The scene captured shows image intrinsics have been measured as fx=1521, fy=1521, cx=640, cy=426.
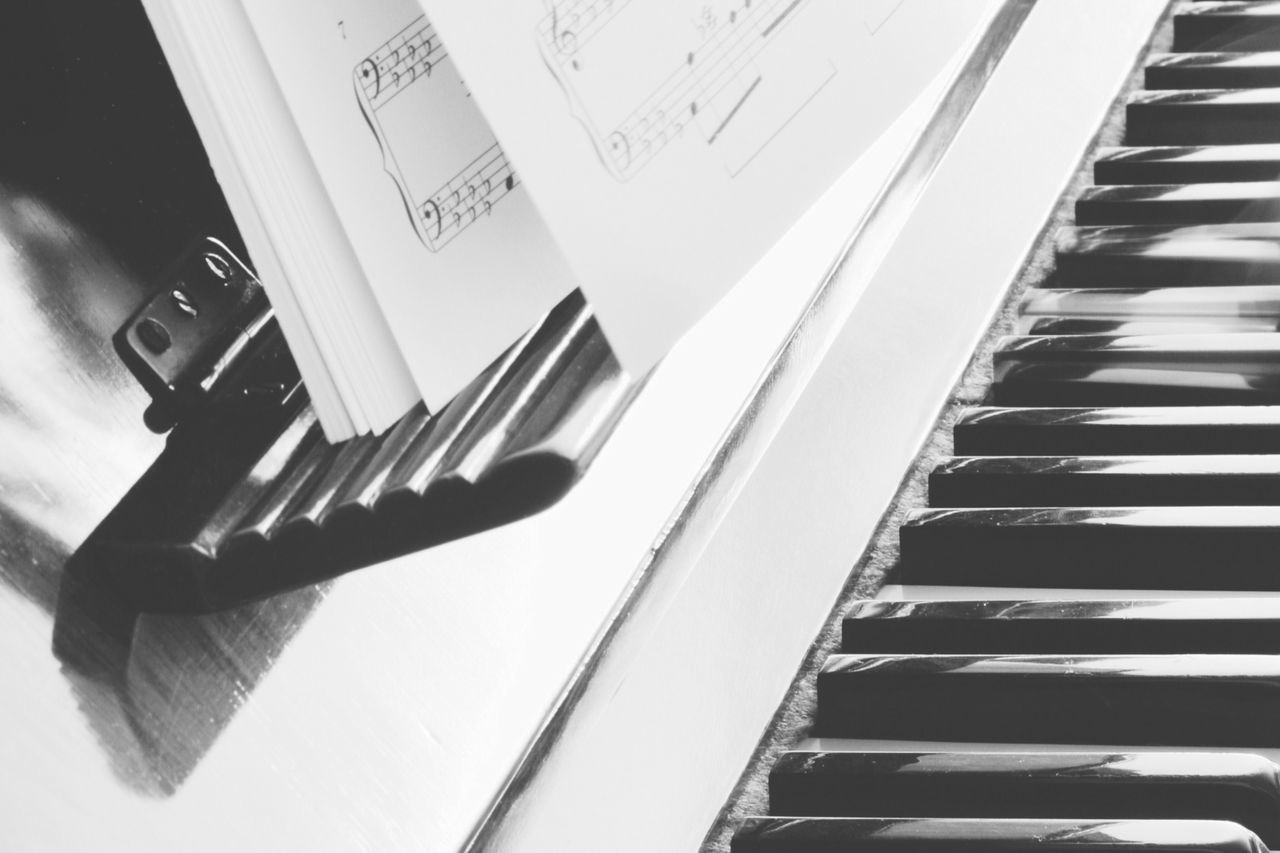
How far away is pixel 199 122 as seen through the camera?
596 millimetres

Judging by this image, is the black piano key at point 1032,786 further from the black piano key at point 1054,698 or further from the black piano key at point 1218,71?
the black piano key at point 1218,71

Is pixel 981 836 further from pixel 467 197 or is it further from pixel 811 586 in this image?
pixel 467 197

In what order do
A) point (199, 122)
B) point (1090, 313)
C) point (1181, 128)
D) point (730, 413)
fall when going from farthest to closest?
point (1181, 128) → point (1090, 313) → point (730, 413) → point (199, 122)

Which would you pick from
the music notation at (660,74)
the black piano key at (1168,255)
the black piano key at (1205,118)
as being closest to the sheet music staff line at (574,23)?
the music notation at (660,74)

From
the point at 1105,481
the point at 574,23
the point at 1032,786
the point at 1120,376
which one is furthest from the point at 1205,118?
the point at 574,23

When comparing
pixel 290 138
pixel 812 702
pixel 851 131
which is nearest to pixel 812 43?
pixel 851 131

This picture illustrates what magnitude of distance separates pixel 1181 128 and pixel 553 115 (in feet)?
2.97

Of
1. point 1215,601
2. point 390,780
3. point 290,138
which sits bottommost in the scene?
point 1215,601

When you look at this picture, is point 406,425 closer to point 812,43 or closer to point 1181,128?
point 812,43

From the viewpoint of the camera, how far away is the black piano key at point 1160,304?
3.71 ft

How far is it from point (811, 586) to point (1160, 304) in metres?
0.41

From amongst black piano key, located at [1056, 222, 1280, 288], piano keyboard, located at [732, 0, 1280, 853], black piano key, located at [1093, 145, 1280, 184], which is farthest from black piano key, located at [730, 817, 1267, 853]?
black piano key, located at [1093, 145, 1280, 184]

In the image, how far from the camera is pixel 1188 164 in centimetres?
127

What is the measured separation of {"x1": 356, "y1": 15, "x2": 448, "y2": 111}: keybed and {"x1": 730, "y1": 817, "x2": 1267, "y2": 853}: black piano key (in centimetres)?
42
